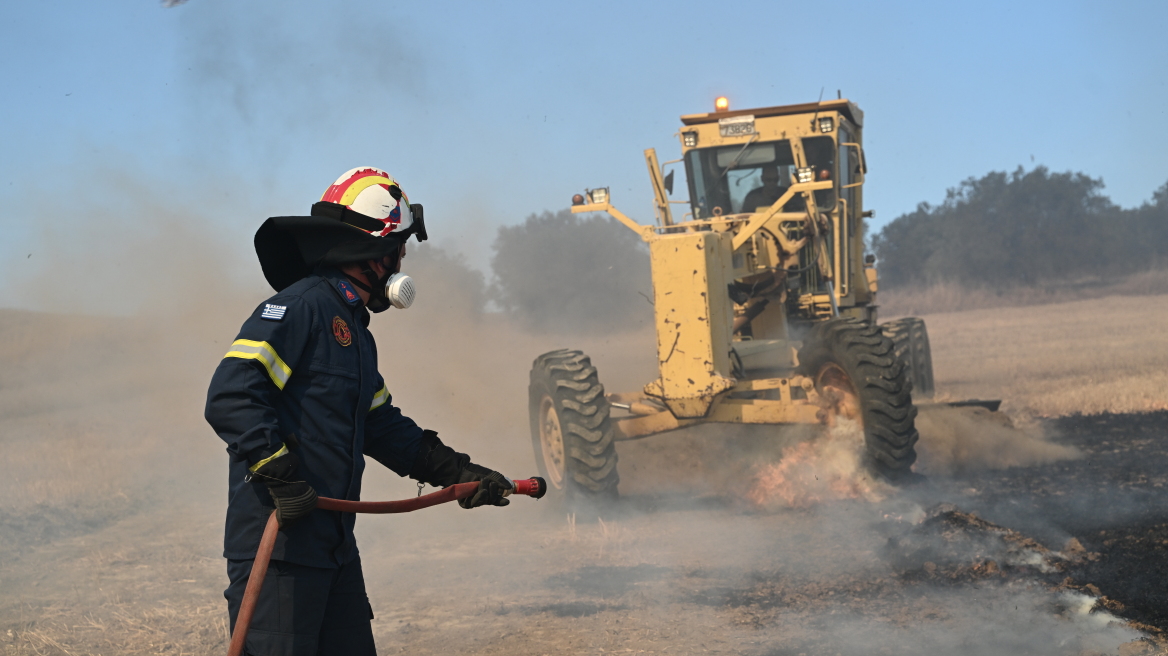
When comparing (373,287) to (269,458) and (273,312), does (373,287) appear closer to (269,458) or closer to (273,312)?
(273,312)

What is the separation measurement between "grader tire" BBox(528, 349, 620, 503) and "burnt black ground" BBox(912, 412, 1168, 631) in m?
2.66

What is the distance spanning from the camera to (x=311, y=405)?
10.5 feet

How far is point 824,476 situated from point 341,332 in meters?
6.27

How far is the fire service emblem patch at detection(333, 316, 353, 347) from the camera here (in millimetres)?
3271

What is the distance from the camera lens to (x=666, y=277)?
870 cm

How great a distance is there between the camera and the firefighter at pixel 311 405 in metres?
2.99

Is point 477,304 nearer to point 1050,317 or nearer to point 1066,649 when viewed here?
point 1050,317

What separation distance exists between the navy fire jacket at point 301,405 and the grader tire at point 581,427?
5.07m

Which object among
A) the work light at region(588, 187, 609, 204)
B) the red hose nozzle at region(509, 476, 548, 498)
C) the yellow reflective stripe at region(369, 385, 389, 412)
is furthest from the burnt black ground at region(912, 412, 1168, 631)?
the yellow reflective stripe at region(369, 385, 389, 412)

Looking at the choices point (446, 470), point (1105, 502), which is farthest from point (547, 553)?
point (1105, 502)

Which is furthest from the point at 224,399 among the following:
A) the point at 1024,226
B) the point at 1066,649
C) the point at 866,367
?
the point at 1024,226

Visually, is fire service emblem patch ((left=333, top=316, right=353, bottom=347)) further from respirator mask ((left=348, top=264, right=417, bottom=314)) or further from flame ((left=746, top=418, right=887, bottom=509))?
flame ((left=746, top=418, right=887, bottom=509))

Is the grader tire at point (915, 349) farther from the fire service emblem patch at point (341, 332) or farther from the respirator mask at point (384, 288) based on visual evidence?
the fire service emblem patch at point (341, 332)

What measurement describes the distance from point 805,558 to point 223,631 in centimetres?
383
